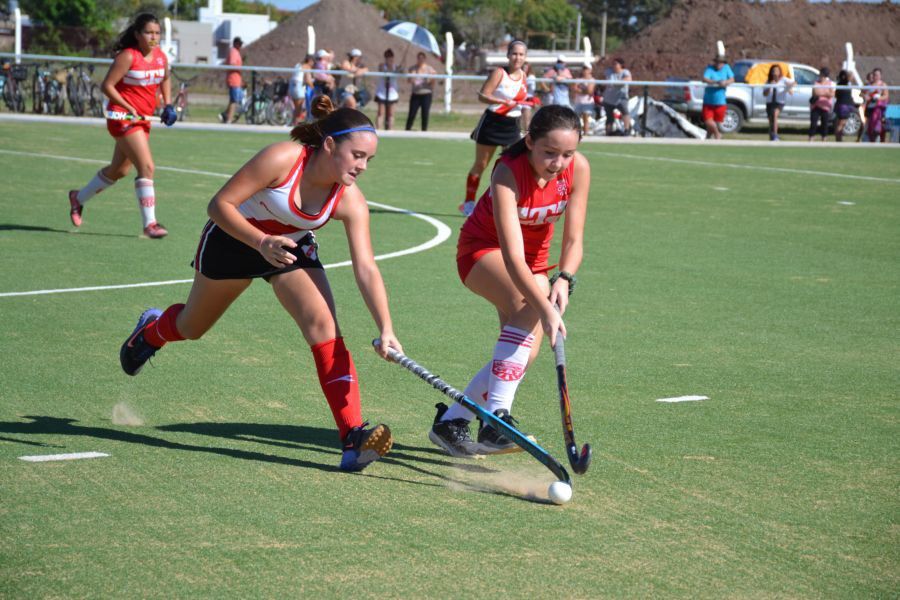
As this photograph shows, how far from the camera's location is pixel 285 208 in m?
5.38

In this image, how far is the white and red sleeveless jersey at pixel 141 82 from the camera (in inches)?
465

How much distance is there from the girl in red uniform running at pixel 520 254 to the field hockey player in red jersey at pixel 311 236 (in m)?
0.59

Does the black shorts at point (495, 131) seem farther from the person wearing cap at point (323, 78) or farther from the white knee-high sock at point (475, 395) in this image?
the person wearing cap at point (323, 78)

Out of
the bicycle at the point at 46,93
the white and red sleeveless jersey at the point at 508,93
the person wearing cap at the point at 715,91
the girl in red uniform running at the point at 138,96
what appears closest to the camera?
the girl in red uniform running at the point at 138,96

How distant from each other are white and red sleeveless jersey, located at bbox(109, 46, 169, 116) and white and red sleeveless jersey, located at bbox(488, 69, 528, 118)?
4.58 m

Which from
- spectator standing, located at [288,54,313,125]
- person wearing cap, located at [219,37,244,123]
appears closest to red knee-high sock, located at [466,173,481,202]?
spectator standing, located at [288,54,313,125]

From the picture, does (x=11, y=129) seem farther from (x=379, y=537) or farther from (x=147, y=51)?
(x=379, y=537)

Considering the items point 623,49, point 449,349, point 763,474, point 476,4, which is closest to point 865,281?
point 449,349

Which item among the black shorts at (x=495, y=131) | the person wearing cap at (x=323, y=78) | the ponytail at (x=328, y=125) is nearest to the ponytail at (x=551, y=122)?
the ponytail at (x=328, y=125)

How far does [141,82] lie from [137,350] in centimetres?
617

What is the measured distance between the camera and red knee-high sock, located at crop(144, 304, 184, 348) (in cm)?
619

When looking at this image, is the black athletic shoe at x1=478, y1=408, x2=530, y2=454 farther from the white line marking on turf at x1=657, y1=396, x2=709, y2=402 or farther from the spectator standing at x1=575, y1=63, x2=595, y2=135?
the spectator standing at x1=575, y1=63, x2=595, y2=135

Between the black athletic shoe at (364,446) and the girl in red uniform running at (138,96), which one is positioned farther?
the girl in red uniform running at (138,96)

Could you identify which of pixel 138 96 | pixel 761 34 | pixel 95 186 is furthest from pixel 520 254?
pixel 761 34
